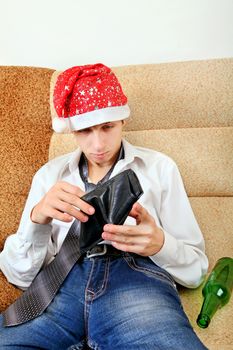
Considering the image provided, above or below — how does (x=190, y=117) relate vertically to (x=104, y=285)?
above

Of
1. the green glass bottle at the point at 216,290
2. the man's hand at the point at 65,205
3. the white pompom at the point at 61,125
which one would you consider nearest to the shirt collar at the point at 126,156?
the white pompom at the point at 61,125

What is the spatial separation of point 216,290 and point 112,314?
29cm

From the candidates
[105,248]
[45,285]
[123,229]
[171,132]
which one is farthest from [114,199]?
[171,132]

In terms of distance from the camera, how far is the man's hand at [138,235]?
0.86m

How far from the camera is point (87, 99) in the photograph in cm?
107

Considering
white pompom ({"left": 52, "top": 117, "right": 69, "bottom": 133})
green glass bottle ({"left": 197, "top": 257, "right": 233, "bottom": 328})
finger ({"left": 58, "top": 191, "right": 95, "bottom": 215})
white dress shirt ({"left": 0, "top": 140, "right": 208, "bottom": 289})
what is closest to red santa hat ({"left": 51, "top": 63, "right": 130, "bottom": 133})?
white pompom ({"left": 52, "top": 117, "right": 69, "bottom": 133})

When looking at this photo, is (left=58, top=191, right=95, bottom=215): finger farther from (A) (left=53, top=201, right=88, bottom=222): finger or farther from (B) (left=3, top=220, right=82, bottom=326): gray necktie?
(B) (left=3, top=220, right=82, bottom=326): gray necktie

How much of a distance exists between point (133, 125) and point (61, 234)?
1.34 ft

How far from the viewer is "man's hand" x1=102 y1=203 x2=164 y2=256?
86 cm

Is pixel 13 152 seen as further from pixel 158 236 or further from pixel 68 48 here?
pixel 158 236

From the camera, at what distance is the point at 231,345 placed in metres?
0.90

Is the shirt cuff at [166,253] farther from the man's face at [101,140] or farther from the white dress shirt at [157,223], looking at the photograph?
the man's face at [101,140]

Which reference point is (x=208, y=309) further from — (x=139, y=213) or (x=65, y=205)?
(x=65, y=205)

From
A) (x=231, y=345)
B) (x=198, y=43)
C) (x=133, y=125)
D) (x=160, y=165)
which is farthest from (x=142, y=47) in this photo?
(x=231, y=345)
